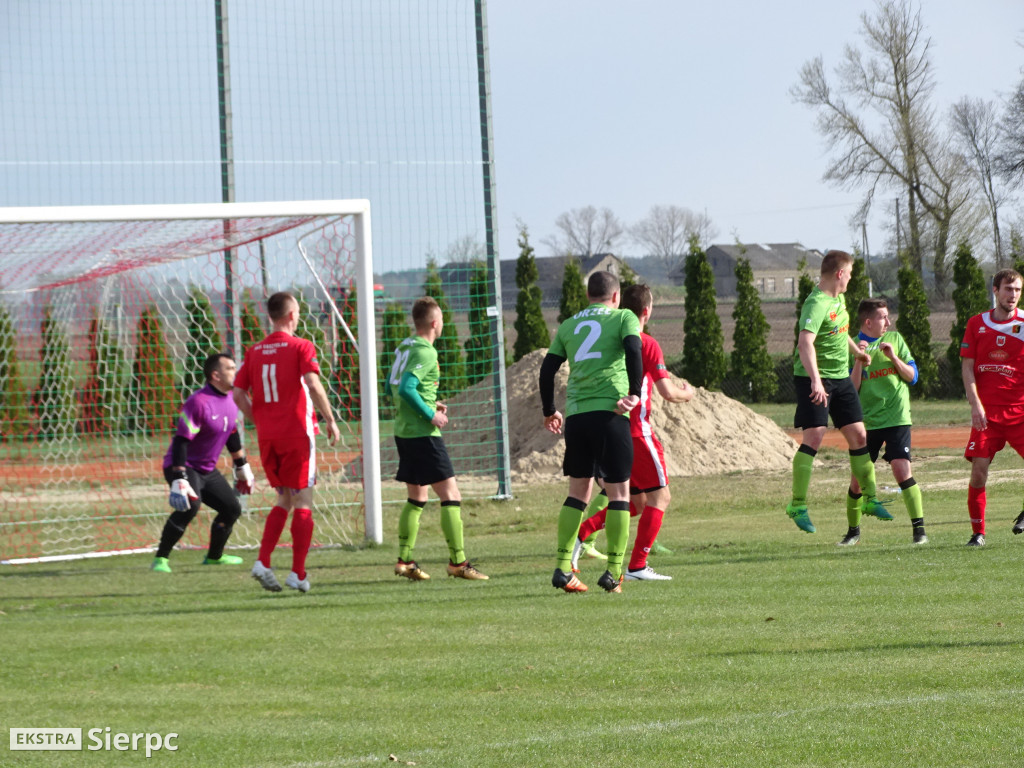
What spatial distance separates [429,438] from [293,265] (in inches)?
173

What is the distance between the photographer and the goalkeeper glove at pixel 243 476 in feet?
35.1

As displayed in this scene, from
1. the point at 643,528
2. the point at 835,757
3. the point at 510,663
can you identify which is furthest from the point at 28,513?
the point at 835,757

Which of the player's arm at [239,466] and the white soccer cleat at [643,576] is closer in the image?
the white soccer cleat at [643,576]

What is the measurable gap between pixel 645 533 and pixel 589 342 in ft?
5.09

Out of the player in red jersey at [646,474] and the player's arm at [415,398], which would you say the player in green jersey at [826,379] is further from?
the player's arm at [415,398]

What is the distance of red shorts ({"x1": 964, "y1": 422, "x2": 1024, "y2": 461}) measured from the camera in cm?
953

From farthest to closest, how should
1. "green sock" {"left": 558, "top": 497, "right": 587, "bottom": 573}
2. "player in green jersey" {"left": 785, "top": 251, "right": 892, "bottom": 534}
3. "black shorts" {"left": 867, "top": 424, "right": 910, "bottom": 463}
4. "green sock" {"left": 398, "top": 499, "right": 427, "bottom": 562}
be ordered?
"black shorts" {"left": 867, "top": 424, "right": 910, "bottom": 463} → "player in green jersey" {"left": 785, "top": 251, "right": 892, "bottom": 534} → "green sock" {"left": 398, "top": 499, "right": 427, "bottom": 562} → "green sock" {"left": 558, "top": 497, "right": 587, "bottom": 573}

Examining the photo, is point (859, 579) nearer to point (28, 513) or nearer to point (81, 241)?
point (81, 241)

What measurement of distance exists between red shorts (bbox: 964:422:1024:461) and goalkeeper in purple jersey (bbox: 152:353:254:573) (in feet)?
20.5

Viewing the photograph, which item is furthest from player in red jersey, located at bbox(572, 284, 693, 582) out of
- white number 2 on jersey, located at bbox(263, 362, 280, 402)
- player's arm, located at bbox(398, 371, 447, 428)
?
white number 2 on jersey, located at bbox(263, 362, 280, 402)

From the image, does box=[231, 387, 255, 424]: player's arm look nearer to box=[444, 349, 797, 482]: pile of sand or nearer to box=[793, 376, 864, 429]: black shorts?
box=[793, 376, 864, 429]: black shorts

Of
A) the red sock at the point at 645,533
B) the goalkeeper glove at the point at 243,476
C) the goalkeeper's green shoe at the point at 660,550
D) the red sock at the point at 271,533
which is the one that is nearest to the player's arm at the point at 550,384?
the red sock at the point at 645,533

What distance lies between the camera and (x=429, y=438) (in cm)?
940

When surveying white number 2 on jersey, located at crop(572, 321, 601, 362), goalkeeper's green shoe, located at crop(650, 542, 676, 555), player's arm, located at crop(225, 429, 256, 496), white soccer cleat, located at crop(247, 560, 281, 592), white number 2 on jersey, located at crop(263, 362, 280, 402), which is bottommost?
goalkeeper's green shoe, located at crop(650, 542, 676, 555)
